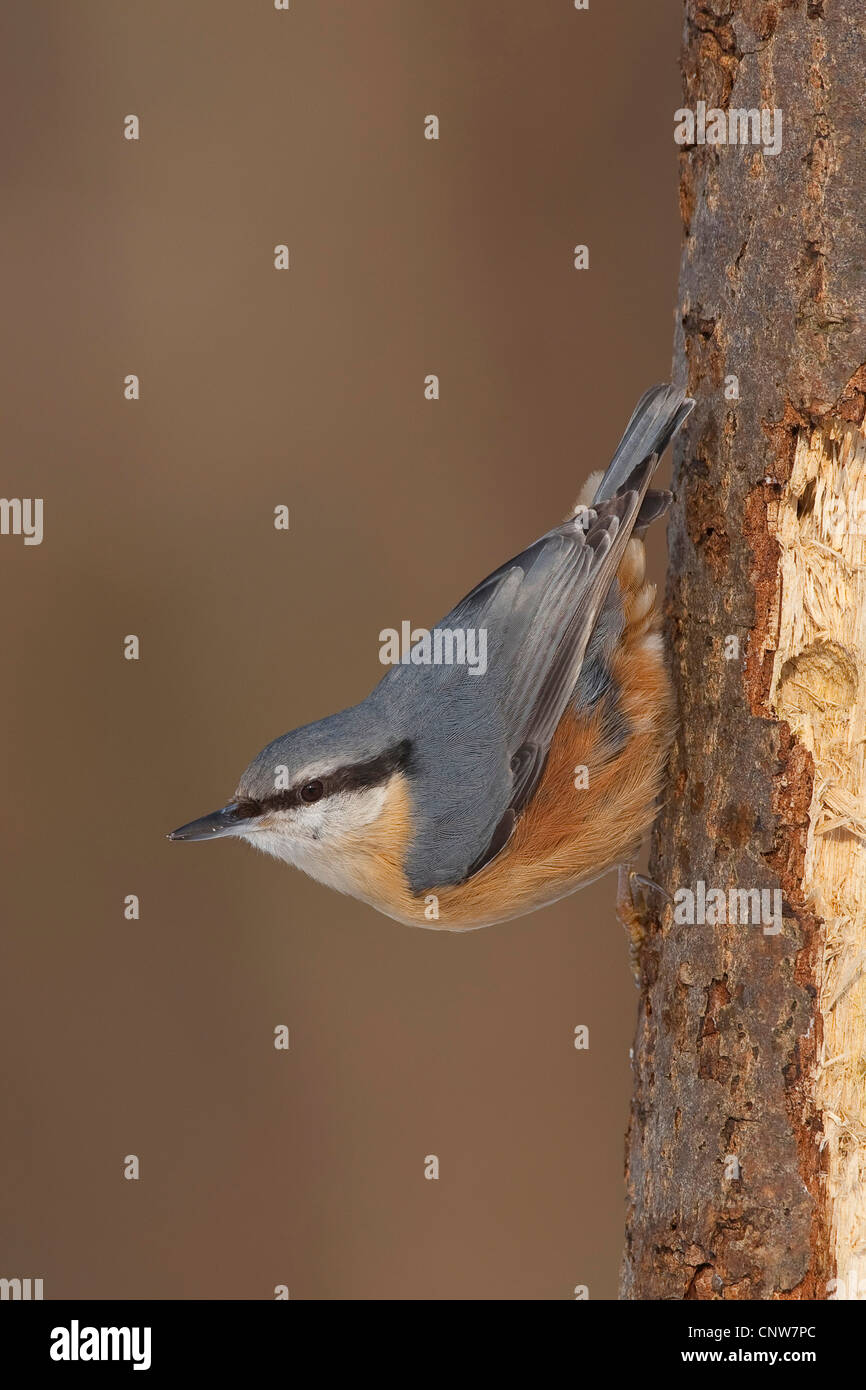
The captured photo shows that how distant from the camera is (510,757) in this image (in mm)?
2623

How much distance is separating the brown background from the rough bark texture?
6.63 feet

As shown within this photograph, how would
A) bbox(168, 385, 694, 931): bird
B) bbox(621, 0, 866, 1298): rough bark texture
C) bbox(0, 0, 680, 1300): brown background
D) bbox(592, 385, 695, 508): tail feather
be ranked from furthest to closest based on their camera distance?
bbox(0, 0, 680, 1300): brown background → bbox(168, 385, 694, 931): bird → bbox(592, 385, 695, 508): tail feather → bbox(621, 0, 866, 1298): rough bark texture

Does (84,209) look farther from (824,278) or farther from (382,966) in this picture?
(824,278)

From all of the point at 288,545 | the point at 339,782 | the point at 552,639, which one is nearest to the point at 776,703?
the point at 552,639

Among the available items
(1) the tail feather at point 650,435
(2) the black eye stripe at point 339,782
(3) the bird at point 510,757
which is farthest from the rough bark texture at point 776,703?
(2) the black eye stripe at point 339,782

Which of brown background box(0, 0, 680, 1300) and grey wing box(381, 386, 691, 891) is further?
brown background box(0, 0, 680, 1300)

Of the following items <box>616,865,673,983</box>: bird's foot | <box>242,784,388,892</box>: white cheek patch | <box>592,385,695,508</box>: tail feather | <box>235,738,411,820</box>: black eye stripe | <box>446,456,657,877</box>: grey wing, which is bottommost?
<box>616,865,673,983</box>: bird's foot

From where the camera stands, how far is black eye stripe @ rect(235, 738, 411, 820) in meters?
2.65

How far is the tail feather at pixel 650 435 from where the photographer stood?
7.97ft

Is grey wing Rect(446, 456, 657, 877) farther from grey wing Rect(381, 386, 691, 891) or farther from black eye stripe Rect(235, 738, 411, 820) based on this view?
black eye stripe Rect(235, 738, 411, 820)

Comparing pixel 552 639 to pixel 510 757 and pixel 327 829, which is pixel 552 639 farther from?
pixel 327 829

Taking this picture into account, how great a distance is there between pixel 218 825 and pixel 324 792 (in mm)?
217

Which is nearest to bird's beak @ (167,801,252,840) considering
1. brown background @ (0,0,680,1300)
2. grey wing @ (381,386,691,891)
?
grey wing @ (381,386,691,891)

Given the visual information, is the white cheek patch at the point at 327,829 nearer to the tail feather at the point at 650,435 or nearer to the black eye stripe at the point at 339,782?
the black eye stripe at the point at 339,782
